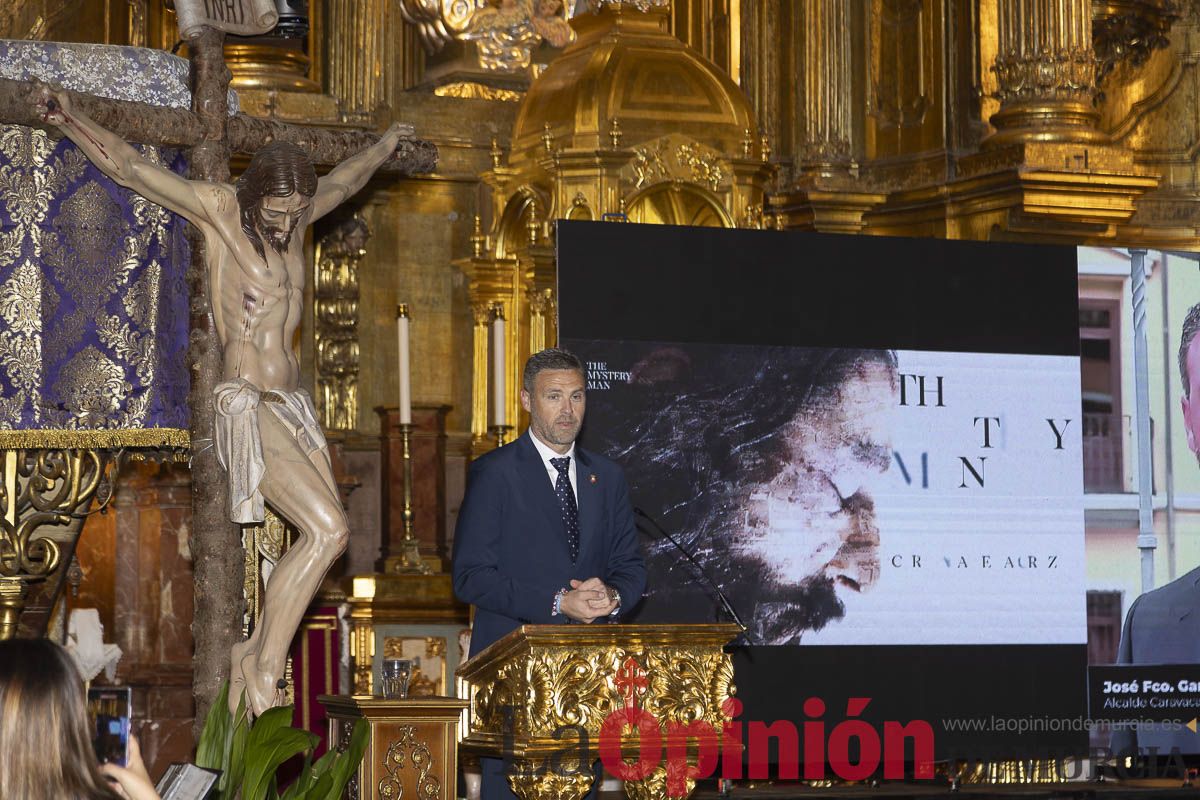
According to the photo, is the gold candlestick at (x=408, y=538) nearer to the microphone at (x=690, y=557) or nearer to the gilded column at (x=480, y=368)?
the gilded column at (x=480, y=368)

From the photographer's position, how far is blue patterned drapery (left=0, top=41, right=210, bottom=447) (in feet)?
21.8

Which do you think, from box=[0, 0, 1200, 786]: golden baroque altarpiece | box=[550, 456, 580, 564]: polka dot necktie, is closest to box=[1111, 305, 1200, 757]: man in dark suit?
box=[0, 0, 1200, 786]: golden baroque altarpiece

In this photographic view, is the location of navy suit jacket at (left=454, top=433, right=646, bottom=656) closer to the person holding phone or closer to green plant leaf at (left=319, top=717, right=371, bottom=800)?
green plant leaf at (left=319, top=717, right=371, bottom=800)

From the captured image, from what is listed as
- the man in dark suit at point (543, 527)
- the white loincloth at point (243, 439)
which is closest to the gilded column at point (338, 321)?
the white loincloth at point (243, 439)

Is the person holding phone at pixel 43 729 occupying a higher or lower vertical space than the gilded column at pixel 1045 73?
lower

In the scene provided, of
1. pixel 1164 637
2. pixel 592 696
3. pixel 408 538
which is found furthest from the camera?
pixel 408 538

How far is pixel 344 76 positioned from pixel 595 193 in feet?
5.20

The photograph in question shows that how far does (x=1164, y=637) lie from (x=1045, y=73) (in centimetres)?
297

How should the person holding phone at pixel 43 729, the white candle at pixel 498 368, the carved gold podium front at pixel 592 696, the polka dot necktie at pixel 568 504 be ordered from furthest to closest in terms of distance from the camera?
the white candle at pixel 498 368, the polka dot necktie at pixel 568 504, the carved gold podium front at pixel 592 696, the person holding phone at pixel 43 729

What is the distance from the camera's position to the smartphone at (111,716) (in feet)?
29.4

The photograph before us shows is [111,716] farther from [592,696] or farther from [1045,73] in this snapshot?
[1045,73]

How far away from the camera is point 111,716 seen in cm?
916

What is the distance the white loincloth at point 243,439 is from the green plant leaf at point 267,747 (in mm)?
860

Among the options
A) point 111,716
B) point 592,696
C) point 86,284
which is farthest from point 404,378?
point 592,696
